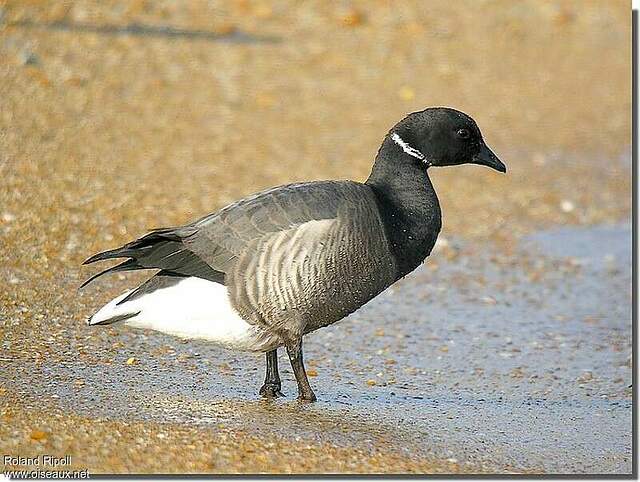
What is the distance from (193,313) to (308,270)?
0.61 m

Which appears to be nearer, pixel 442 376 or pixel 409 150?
pixel 409 150

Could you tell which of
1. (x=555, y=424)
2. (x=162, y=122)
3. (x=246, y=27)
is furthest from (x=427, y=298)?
(x=246, y=27)

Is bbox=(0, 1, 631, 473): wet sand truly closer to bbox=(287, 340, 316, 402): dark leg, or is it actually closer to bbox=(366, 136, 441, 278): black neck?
bbox=(287, 340, 316, 402): dark leg

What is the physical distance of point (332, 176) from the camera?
1074 cm

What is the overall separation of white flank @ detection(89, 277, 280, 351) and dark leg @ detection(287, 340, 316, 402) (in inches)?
4.4

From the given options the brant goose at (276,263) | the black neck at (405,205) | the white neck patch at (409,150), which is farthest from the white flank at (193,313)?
the white neck patch at (409,150)

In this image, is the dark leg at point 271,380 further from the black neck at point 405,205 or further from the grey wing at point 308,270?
the black neck at point 405,205

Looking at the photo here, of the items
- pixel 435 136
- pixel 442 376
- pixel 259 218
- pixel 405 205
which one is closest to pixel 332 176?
pixel 442 376

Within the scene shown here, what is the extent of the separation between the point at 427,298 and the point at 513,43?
7.85m

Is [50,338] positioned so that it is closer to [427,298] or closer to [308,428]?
[308,428]

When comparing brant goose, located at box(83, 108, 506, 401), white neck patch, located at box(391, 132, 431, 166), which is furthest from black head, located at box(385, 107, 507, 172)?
brant goose, located at box(83, 108, 506, 401)

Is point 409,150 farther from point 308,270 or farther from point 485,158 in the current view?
point 308,270

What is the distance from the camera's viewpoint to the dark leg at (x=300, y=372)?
6.18 meters

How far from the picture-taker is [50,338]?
6922 millimetres
